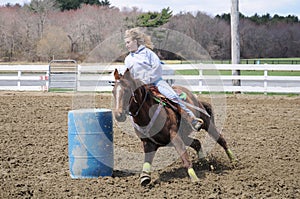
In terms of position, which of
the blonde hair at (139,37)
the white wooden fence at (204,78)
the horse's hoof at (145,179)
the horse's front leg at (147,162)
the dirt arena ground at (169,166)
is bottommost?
the white wooden fence at (204,78)

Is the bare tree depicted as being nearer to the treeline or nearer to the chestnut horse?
the treeline

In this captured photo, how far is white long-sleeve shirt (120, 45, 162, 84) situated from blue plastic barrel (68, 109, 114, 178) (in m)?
0.83

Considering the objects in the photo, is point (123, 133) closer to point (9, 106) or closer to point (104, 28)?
point (9, 106)

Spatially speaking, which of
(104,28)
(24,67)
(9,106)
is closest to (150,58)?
(9,106)

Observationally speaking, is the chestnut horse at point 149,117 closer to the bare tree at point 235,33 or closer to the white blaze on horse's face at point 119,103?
the white blaze on horse's face at point 119,103

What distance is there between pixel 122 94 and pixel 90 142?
1238 millimetres

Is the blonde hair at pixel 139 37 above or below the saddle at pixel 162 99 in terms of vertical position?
above

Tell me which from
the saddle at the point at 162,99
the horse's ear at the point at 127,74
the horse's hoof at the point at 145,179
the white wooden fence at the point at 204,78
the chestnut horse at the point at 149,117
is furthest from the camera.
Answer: the white wooden fence at the point at 204,78

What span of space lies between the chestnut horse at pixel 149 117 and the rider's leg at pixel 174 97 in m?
0.06

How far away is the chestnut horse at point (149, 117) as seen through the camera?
5.93 metres

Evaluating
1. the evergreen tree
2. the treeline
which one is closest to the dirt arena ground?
the treeline

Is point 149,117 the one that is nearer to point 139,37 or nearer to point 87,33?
point 139,37

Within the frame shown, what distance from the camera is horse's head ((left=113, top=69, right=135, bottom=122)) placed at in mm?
5812

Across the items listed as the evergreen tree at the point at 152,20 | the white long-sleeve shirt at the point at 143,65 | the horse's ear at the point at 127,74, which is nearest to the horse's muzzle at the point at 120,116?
the horse's ear at the point at 127,74
